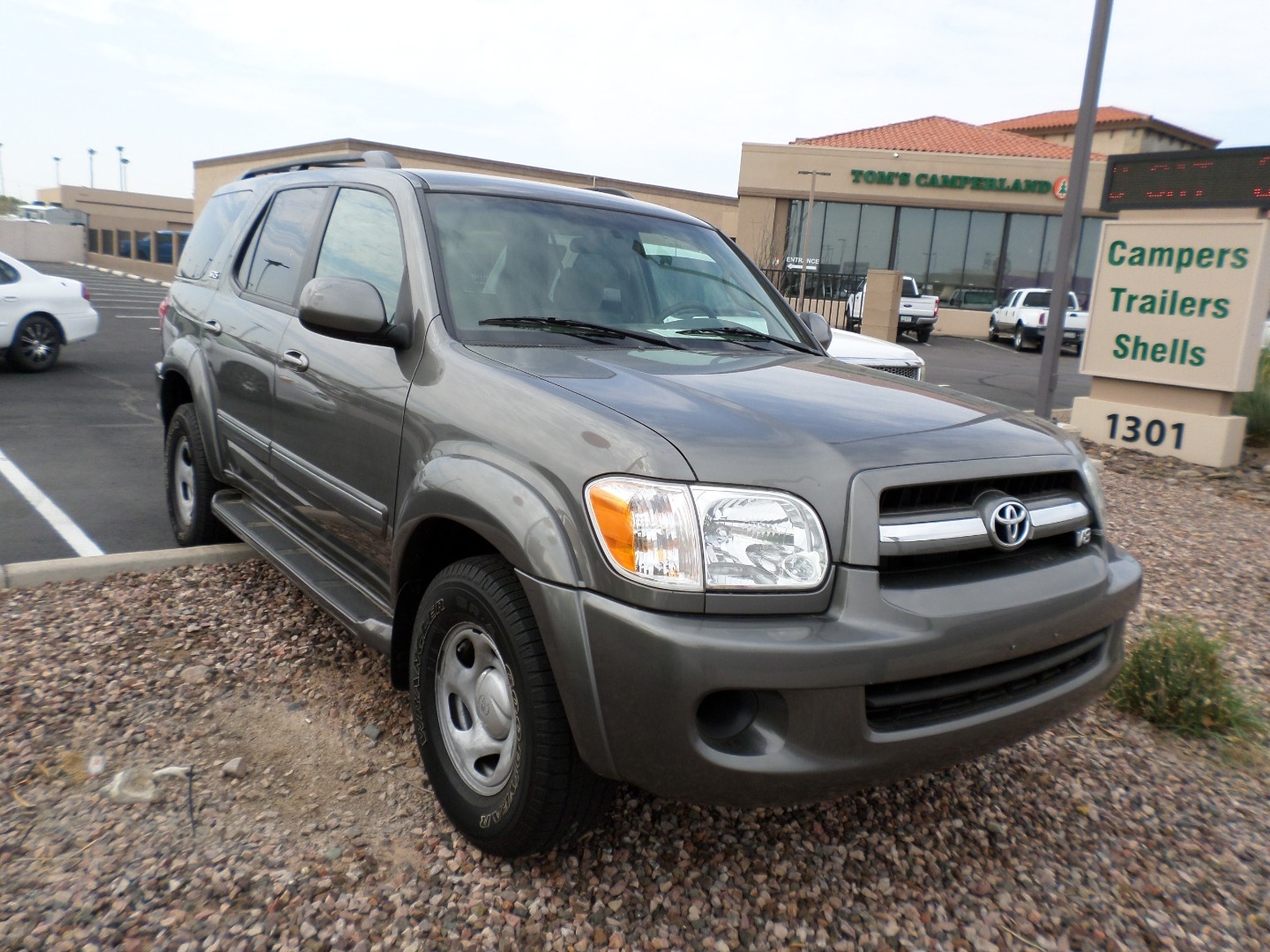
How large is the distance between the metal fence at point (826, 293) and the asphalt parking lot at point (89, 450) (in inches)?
158

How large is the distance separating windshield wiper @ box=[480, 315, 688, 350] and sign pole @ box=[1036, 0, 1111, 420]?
22.5 ft

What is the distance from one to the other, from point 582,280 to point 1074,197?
7547mm

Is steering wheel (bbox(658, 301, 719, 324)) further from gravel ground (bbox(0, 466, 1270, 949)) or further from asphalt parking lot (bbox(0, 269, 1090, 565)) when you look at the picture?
asphalt parking lot (bbox(0, 269, 1090, 565))

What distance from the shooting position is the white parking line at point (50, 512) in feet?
17.4

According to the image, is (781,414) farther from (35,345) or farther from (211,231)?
(35,345)

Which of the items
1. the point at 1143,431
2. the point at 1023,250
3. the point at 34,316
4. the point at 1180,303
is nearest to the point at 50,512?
→ the point at 34,316

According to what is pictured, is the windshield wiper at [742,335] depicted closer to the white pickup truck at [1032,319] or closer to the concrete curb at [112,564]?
the concrete curb at [112,564]

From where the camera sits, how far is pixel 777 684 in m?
2.12

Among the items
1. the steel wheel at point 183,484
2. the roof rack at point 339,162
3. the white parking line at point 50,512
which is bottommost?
the white parking line at point 50,512

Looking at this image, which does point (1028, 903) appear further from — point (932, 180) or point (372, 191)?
point (932, 180)

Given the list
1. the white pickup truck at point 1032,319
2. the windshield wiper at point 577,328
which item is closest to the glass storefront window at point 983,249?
the white pickup truck at point 1032,319

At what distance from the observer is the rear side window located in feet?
16.8

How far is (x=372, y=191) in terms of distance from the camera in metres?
3.72

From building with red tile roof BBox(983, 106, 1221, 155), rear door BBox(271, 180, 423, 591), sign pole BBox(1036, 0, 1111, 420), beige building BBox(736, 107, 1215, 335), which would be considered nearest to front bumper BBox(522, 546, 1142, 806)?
rear door BBox(271, 180, 423, 591)
